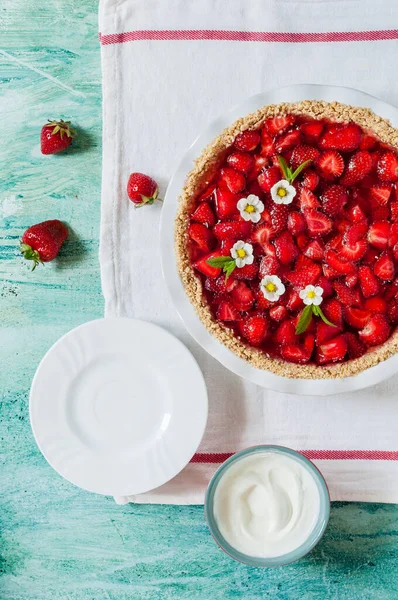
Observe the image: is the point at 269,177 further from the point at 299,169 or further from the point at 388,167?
the point at 388,167

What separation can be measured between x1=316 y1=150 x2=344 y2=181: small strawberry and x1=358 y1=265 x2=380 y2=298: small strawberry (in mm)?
228

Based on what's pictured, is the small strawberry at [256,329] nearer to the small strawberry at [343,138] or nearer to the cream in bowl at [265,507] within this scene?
the cream in bowl at [265,507]

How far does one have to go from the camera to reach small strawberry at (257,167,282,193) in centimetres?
156

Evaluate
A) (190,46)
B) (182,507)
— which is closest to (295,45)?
(190,46)

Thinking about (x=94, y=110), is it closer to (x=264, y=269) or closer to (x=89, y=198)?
(x=89, y=198)

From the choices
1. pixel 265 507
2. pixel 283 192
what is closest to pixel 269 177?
pixel 283 192

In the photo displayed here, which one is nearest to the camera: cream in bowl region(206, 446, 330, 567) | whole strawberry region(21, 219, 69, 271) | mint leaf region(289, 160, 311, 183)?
mint leaf region(289, 160, 311, 183)

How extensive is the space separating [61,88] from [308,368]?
3.44 ft

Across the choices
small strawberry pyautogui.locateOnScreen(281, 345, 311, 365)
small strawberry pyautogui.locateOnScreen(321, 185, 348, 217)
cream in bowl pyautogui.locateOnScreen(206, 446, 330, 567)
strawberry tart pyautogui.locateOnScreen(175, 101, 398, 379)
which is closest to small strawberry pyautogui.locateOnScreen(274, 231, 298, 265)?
strawberry tart pyautogui.locateOnScreen(175, 101, 398, 379)

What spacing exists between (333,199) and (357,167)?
0.09 metres

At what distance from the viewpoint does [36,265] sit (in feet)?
6.19

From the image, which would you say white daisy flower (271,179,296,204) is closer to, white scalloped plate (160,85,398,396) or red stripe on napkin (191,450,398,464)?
white scalloped plate (160,85,398,396)

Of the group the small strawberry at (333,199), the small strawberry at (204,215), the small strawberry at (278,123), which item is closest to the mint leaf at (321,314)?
the small strawberry at (333,199)

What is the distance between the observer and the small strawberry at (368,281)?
156 cm
